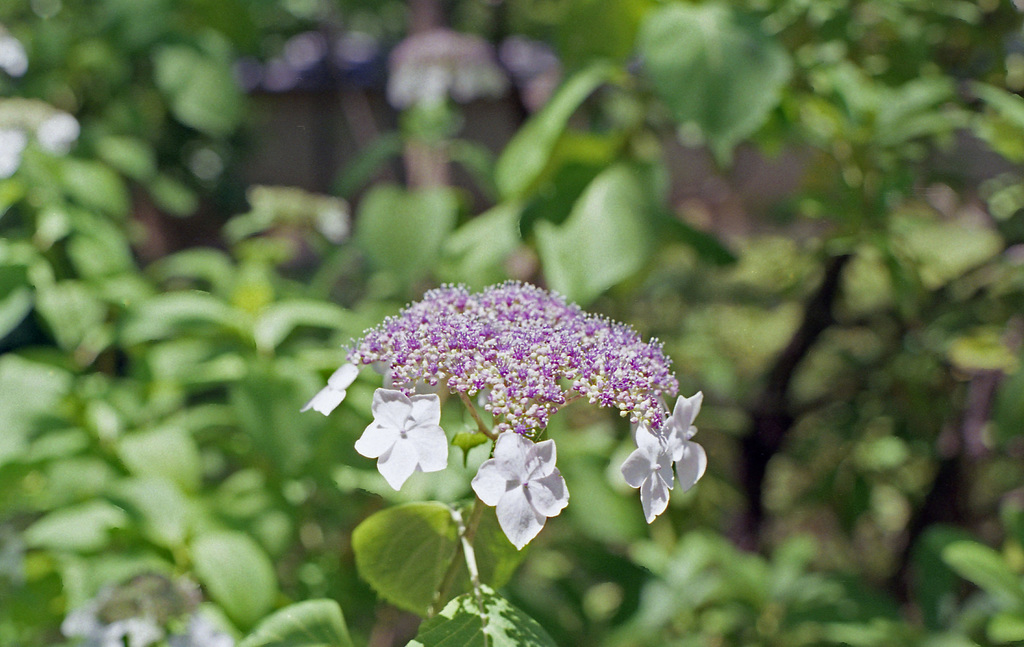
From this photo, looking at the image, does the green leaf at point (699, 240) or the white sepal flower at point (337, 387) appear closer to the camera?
the white sepal flower at point (337, 387)

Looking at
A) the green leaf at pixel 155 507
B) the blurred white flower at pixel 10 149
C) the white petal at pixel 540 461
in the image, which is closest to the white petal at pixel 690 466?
the white petal at pixel 540 461

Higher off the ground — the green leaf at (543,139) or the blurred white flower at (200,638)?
the green leaf at (543,139)

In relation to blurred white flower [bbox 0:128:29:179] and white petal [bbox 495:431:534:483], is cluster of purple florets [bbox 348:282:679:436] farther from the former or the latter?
blurred white flower [bbox 0:128:29:179]

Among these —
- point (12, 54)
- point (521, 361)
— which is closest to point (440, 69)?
point (12, 54)

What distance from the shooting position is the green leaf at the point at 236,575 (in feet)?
2.76

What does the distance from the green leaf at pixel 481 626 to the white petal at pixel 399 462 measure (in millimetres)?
103

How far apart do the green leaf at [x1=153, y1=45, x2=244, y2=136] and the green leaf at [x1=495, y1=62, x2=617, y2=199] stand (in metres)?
0.68

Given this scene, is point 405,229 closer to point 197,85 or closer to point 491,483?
point 197,85

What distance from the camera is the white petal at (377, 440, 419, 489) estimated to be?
480 mm

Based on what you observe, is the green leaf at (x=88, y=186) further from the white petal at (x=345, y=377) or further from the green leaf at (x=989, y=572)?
the green leaf at (x=989, y=572)

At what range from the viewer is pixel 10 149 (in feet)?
3.88

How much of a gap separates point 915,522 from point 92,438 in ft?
4.67

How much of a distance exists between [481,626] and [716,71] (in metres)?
0.73

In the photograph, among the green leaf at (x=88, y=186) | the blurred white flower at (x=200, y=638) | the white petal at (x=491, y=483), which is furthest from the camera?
the green leaf at (x=88, y=186)
